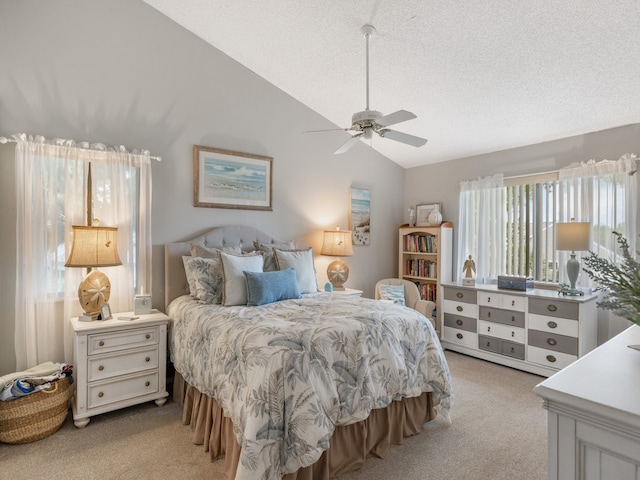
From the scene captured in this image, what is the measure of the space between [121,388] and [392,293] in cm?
296

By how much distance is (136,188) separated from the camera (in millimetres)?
3182

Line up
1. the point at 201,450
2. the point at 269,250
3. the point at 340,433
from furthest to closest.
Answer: the point at 269,250
the point at 201,450
the point at 340,433

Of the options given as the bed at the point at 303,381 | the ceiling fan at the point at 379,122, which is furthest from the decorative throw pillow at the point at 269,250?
the ceiling fan at the point at 379,122

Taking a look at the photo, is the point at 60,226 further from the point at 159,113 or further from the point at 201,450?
the point at 201,450

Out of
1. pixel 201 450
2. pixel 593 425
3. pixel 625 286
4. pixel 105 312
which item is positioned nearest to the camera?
pixel 593 425

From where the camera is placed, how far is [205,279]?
3033 millimetres

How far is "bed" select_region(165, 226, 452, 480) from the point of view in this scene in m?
1.75

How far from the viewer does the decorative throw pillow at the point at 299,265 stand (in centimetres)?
344

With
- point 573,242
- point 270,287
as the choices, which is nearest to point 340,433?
point 270,287

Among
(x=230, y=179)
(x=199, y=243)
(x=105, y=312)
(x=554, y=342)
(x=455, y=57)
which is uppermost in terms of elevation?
(x=455, y=57)

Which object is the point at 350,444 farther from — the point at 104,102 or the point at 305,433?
the point at 104,102

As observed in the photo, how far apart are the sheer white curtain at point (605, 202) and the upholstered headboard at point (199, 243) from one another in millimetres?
3174

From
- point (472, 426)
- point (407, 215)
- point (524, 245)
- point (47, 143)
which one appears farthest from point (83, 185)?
point (524, 245)

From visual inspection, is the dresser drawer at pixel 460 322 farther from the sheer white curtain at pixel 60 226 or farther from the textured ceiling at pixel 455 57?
the sheer white curtain at pixel 60 226
